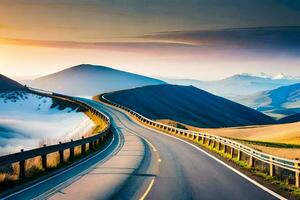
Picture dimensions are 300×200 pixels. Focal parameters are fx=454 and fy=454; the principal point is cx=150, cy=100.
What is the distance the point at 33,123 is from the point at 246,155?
2014 inches

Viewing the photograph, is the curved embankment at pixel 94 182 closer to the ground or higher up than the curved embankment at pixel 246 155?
closer to the ground

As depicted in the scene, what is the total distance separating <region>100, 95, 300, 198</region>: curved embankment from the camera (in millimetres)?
17605

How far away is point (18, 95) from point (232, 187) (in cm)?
10891

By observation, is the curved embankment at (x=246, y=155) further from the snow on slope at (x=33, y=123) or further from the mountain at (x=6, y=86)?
the mountain at (x=6, y=86)

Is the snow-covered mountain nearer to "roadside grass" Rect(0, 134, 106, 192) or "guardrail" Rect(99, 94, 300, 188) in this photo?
"guardrail" Rect(99, 94, 300, 188)

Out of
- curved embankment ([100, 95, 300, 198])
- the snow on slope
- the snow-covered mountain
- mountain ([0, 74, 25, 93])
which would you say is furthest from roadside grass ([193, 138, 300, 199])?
mountain ([0, 74, 25, 93])

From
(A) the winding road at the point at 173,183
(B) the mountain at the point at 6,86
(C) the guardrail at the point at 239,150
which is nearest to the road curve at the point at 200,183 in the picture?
(A) the winding road at the point at 173,183

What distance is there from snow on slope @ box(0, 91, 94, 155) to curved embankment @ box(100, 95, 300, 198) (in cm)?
1207

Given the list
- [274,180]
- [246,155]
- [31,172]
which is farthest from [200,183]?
[246,155]

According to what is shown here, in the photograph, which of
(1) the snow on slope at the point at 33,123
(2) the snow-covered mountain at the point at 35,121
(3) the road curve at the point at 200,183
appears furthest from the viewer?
(2) the snow-covered mountain at the point at 35,121

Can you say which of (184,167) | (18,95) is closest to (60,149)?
(184,167)

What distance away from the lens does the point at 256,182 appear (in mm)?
16250

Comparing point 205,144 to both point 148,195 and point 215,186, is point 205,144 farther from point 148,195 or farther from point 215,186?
point 148,195

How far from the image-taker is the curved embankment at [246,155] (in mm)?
17605
